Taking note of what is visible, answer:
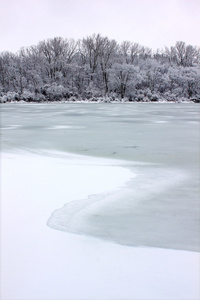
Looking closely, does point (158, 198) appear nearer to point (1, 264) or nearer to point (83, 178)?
point (83, 178)

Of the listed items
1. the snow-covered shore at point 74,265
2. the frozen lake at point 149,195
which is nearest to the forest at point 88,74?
the frozen lake at point 149,195

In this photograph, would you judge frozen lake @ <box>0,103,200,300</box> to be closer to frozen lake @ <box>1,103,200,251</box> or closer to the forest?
frozen lake @ <box>1,103,200,251</box>

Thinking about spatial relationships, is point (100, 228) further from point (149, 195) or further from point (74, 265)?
point (149, 195)

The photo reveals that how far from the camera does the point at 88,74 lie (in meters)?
47.7

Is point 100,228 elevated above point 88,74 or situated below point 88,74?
below

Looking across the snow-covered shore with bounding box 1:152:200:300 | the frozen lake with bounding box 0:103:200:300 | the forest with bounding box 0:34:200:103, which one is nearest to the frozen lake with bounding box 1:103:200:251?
the frozen lake with bounding box 0:103:200:300

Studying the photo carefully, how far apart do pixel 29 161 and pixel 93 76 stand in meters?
43.2

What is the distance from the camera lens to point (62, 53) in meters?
46.3

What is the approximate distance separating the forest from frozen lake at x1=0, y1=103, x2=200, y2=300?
35.2 m

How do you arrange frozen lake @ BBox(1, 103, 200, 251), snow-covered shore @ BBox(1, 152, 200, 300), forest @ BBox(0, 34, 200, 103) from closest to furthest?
snow-covered shore @ BBox(1, 152, 200, 300)
frozen lake @ BBox(1, 103, 200, 251)
forest @ BBox(0, 34, 200, 103)

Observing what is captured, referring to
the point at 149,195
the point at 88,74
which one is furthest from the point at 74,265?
the point at 88,74

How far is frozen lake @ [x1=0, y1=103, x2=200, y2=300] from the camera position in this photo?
1934 mm

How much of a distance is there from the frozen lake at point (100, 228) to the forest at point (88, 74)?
35.2 metres

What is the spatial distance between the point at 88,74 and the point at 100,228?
46396mm
